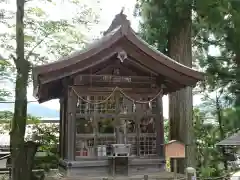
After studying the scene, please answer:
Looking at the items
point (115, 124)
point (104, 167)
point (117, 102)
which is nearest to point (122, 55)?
point (117, 102)

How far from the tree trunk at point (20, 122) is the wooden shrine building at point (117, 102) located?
171cm

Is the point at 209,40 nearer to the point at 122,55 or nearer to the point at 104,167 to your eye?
the point at 122,55

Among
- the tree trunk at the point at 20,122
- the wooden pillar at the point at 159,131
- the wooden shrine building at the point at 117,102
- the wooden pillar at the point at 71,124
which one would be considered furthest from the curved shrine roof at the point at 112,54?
the tree trunk at the point at 20,122

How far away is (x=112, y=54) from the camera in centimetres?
754

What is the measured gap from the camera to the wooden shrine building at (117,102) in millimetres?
7453

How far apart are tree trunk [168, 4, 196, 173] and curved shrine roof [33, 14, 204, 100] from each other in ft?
6.51

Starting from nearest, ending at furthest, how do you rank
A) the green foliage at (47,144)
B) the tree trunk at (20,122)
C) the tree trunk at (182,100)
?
the tree trunk at (20,122) → the tree trunk at (182,100) → the green foliage at (47,144)

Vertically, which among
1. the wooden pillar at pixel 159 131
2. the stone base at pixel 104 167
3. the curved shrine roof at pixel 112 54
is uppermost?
the curved shrine roof at pixel 112 54

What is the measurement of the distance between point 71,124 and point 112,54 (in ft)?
6.13

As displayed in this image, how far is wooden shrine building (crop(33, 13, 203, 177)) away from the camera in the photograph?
7.45 meters

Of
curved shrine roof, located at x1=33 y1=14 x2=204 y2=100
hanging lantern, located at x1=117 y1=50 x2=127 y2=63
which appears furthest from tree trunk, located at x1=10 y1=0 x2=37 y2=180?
hanging lantern, located at x1=117 y1=50 x2=127 y2=63

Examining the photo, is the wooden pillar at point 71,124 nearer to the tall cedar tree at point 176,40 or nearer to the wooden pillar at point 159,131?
the wooden pillar at point 159,131

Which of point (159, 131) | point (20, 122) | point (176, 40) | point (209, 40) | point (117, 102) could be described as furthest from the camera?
point (209, 40)

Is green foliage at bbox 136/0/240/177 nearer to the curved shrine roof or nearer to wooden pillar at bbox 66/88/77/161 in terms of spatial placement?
the curved shrine roof
